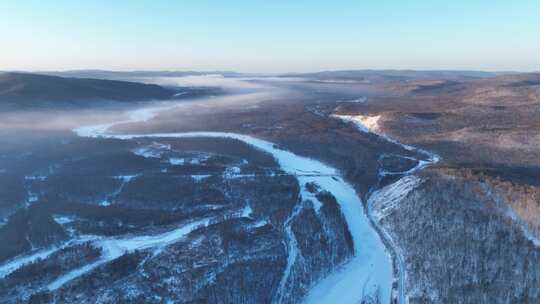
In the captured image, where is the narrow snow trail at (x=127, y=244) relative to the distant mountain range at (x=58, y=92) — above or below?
below

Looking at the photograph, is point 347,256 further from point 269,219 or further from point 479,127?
point 479,127

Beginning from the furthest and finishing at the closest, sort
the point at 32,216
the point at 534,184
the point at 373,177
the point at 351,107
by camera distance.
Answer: the point at 351,107
the point at 373,177
the point at 534,184
the point at 32,216

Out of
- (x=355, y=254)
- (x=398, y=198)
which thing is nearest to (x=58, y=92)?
(x=398, y=198)

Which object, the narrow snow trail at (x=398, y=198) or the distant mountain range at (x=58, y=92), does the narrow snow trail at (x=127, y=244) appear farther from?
the distant mountain range at (x=58, y=92)

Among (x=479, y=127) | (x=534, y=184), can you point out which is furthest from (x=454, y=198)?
(x=479, y=127)

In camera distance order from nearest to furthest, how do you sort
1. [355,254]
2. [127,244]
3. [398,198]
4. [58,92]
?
[127,244], [355,254], [398,198], [58,92]

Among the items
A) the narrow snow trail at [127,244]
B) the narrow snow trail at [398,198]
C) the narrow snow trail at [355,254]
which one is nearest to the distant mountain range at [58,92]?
the narrow snow trail at [355,254]

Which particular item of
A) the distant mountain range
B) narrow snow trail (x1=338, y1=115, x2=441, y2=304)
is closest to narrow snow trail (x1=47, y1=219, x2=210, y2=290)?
narrow snow trail (x1=338, y1=115, x2=441, y2=304)

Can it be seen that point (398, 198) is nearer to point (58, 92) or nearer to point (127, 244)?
point (127, 244)
